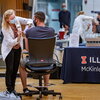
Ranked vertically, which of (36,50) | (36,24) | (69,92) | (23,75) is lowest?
(69,92)

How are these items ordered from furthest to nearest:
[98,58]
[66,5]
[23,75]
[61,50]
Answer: [66,5], [61,50], [98,58], [23,75]

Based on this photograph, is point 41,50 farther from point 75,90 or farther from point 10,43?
point 75,90

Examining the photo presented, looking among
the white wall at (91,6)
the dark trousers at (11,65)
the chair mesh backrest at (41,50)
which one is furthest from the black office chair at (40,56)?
the white wall at (91,6)

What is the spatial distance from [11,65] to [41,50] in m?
0.52

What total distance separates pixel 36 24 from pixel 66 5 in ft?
34.4

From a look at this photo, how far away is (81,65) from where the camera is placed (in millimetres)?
7109

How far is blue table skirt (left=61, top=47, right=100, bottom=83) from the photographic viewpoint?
704 cm

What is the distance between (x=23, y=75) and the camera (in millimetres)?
5848

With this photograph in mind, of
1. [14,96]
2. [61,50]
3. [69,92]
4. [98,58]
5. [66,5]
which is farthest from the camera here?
[66,5]

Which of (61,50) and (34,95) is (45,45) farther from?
(61,50)

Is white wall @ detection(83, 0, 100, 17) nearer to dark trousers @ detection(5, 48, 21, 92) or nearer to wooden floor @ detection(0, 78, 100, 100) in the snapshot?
wooden floor @ detection(0, 78, 100, 100)

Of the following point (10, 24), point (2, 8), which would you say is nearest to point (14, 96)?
point (10, 24)

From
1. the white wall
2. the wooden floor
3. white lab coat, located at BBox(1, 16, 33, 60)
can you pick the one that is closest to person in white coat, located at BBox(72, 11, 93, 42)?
the wooden floor

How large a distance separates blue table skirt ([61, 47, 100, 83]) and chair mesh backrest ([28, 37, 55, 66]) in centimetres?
163
